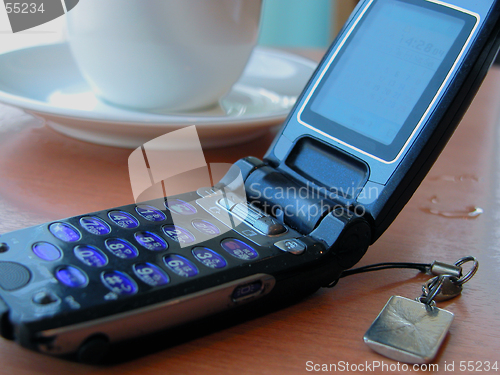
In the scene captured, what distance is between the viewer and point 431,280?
0.32 metres

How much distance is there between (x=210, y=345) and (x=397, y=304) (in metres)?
0.11

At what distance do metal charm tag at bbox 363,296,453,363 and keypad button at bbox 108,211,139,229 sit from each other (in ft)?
0.50

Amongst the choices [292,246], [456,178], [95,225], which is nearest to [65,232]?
[95,225]

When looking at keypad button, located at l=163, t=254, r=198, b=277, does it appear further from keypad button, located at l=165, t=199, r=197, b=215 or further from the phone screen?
the phone screen

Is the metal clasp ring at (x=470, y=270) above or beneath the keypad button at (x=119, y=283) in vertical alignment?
above

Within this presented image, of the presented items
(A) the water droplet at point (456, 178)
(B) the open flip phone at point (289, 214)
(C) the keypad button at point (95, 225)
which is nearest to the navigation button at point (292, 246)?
(B) the open flip phone at point (289, 214)

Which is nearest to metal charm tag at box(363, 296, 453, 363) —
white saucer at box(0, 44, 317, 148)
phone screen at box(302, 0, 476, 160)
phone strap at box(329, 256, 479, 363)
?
phone strap at box(329, 256, 479, 363)

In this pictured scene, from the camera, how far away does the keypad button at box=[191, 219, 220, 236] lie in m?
0.31

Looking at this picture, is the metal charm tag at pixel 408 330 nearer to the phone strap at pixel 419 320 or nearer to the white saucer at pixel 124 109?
the phone strap at pixel 419 320

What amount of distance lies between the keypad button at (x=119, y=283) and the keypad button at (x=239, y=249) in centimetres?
6

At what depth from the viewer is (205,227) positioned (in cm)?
32

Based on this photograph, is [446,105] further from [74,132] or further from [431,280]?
[74,132]

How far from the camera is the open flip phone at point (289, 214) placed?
23 centimetres

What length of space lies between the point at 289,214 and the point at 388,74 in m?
0.13
